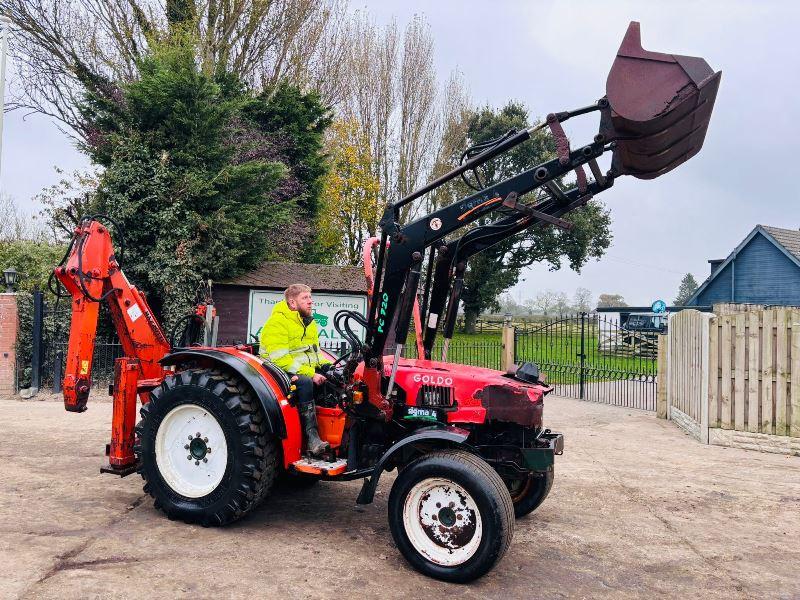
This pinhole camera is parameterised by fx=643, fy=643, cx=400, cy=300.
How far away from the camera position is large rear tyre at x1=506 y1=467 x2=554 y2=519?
5461 millimetres

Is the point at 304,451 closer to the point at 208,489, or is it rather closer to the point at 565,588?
the point at 208,489

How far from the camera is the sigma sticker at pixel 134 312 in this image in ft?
19.9

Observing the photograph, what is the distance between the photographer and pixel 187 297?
14422mm

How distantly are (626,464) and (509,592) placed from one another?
179 inches

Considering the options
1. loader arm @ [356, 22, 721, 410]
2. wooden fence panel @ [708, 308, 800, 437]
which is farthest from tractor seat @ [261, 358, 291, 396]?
wooden fence panel @ [708, 308, 800, 437]

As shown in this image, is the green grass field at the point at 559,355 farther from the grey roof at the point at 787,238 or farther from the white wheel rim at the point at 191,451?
the grey roof at the point at 787,238

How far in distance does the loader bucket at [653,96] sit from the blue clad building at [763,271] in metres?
27.4

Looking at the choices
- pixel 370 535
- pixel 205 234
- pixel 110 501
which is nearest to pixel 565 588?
pixel 370 535

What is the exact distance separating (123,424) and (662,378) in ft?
31.9

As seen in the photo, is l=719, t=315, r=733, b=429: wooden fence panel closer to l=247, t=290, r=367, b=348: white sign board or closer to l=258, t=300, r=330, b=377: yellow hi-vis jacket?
l=258, t=300, r=330, b=377: yellow hi-vis jacket

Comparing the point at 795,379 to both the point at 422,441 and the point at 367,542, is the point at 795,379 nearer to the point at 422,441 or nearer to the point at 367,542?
the point at 422,441

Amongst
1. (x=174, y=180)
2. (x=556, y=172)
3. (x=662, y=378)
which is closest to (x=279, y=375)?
(x=556, y=172)

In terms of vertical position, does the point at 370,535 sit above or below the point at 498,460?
below

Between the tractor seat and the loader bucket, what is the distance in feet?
10.1
